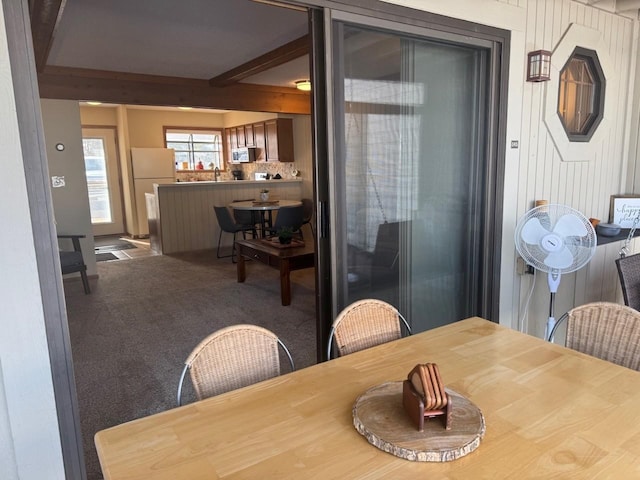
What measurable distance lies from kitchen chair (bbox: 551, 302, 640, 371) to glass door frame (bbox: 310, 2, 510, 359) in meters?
1.19

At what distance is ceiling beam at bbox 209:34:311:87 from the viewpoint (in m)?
4.33

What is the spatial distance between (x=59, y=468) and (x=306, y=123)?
278 inches

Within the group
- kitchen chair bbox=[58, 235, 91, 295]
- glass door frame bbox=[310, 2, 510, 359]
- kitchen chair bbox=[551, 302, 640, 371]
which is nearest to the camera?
kitchen chair bbox=[551, 302, 640, 371]

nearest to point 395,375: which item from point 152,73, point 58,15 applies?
point 58,15

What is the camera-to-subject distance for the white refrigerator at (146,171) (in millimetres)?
8633

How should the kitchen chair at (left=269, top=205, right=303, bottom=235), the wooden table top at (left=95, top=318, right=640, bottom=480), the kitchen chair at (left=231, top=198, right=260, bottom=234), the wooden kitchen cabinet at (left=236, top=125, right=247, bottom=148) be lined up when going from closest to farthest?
the wooden table top at (left=95, top=318, right=640, bottom=480) < the kitchen chair at (left=269, top=205, right=303, bottom=235) < the kitchen chair at (left=231, top=198, right=260, bottom=234) < the wooden kitchen cabinet at (left=236, top=125, right=247, bottom=148)

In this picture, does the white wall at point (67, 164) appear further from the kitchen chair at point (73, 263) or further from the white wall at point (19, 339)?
the white wall at point (19, 339)

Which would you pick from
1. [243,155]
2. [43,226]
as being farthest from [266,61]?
[243,155]

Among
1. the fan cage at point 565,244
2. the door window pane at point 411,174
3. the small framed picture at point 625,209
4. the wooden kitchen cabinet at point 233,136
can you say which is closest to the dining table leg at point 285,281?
the door window pane at point 411,174

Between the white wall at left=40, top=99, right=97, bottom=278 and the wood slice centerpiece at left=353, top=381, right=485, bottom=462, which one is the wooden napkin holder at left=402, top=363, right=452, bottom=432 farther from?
the white wall at left=40, top=99, right=97, bottom=278

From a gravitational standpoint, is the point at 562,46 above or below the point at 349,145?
above

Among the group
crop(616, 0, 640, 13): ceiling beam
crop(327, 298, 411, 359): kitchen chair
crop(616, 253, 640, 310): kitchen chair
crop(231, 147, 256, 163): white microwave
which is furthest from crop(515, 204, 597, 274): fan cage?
crop(231, 147, 256, 163): white microwave

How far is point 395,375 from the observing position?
150 centimetres

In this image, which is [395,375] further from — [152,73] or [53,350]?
[152,73]
